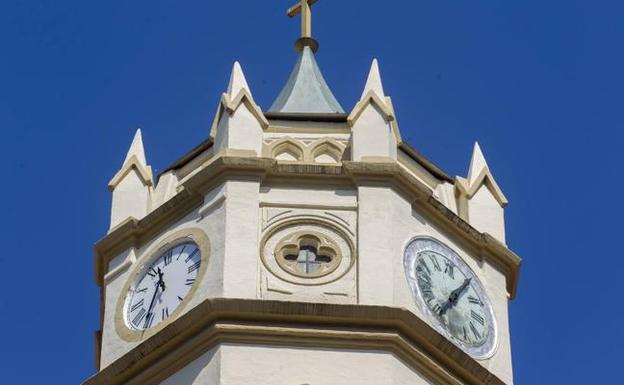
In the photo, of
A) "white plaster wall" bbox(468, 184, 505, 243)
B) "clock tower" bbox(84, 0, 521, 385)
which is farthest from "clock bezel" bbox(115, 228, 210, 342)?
"white plaster wall" bbox(468, 184, 505, 243)

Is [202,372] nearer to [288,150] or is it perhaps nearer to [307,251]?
[307,251]

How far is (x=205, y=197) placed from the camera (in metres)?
33.6

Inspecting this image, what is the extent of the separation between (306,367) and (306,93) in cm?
630

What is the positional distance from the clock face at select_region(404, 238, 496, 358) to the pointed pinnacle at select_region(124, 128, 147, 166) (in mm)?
4356

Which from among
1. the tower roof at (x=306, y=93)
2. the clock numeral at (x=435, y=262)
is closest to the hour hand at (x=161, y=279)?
the clock numeral at (x=435, y=262)

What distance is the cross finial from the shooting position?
3828cm

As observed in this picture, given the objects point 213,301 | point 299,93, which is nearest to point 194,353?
point 213,301

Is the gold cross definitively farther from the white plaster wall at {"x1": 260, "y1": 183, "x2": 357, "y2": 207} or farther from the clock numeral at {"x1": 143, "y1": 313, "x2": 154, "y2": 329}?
the clock numeral at {"x1": 143, "y1": 313, "x2": 154, "y2": 329}

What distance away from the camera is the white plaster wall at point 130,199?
34.6 m

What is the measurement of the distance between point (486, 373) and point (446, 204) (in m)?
3.14

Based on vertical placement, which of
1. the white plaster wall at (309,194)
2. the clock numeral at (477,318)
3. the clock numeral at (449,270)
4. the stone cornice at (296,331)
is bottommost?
the stone cornice at (296,331)

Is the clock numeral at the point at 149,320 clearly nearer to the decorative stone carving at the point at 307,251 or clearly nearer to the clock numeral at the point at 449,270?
the decorative stone carving at the point at 307,251

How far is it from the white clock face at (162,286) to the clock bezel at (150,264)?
0.13 feet

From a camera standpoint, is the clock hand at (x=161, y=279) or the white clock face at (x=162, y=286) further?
the clock hand at (x=161, y=279)
